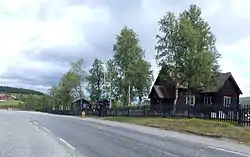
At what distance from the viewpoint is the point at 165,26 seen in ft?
166

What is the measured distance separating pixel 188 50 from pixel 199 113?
13.8 metres

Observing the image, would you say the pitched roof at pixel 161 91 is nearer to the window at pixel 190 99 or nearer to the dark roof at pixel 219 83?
the window at pixel 190 99

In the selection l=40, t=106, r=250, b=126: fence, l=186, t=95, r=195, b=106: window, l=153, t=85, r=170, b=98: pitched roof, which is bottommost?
l=40, t=106, r=250, b=126: fence

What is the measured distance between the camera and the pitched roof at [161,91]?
62031mm

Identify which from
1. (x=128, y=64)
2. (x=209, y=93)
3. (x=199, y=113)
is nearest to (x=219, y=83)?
(x=209, y=93)

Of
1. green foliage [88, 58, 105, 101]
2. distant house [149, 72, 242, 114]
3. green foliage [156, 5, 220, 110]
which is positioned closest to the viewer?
green foliage [156, 5, 220, 110]

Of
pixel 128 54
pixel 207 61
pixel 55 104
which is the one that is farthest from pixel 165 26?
pixel 55 104

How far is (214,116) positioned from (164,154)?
2151 cm

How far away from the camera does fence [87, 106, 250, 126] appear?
27.5 meters

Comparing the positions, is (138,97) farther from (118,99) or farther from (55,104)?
(55,104)

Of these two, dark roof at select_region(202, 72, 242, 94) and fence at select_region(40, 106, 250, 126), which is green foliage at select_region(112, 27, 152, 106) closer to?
fence at select_region(40, 106, 250, 126)

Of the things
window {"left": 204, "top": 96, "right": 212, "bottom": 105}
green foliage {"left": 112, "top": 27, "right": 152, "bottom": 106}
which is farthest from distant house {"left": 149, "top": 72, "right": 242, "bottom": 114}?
green foliage {"left": 112, "top": 27, "right": 152, "bottom": 106}

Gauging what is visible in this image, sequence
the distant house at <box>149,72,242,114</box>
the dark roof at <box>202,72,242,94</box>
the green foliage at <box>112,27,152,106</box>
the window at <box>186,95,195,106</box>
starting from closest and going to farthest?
the dark roof at <box>202,72,242,94</box>, the distant house at <box>149,72,242,114</box>, the window at <box>186,95,195,106</box>, the green foliage at <box>112,27,152,106</box>

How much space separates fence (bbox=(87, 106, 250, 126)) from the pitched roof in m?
7.97
